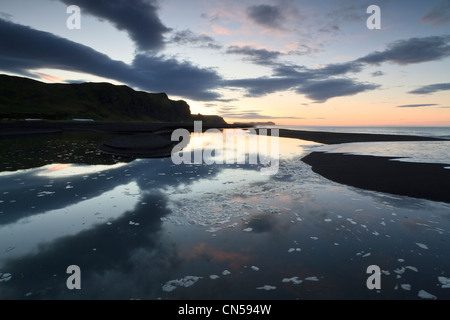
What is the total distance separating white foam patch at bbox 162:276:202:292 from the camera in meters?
5.06

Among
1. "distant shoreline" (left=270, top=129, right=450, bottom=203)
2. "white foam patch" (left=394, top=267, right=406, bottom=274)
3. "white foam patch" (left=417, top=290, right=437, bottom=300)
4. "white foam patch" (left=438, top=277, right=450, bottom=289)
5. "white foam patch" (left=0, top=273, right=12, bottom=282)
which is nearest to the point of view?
"white foam patch" (left=417, top=290, right=437, bottom=300)

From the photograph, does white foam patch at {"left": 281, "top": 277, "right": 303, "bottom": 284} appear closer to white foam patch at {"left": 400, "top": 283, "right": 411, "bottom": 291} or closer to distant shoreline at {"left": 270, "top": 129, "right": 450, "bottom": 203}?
white foam patch at {"left": 400, "top": 283, "right": 411, "bottom": 291}

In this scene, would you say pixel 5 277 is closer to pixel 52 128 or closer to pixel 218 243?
pixel 218 243

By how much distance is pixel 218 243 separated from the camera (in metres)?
7.14

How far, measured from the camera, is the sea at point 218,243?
16.7 feet

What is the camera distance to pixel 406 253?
657 cm

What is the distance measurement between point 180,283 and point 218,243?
82.7 inches

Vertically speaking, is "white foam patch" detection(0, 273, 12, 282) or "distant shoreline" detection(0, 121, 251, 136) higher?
"distant shoreline" detection(0, 121, 251, 136)

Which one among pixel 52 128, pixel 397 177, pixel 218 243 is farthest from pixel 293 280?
pixel 52 128

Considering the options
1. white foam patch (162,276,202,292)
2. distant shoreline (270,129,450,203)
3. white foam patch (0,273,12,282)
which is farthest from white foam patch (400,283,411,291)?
white foam patch (0,273,12,282)

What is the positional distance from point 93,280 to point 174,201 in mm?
5889

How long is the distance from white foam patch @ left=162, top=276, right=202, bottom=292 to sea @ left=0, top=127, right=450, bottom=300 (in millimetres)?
24

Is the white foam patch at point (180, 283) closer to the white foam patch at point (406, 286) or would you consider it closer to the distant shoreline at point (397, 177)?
the white foam patch at point (406, 286)
